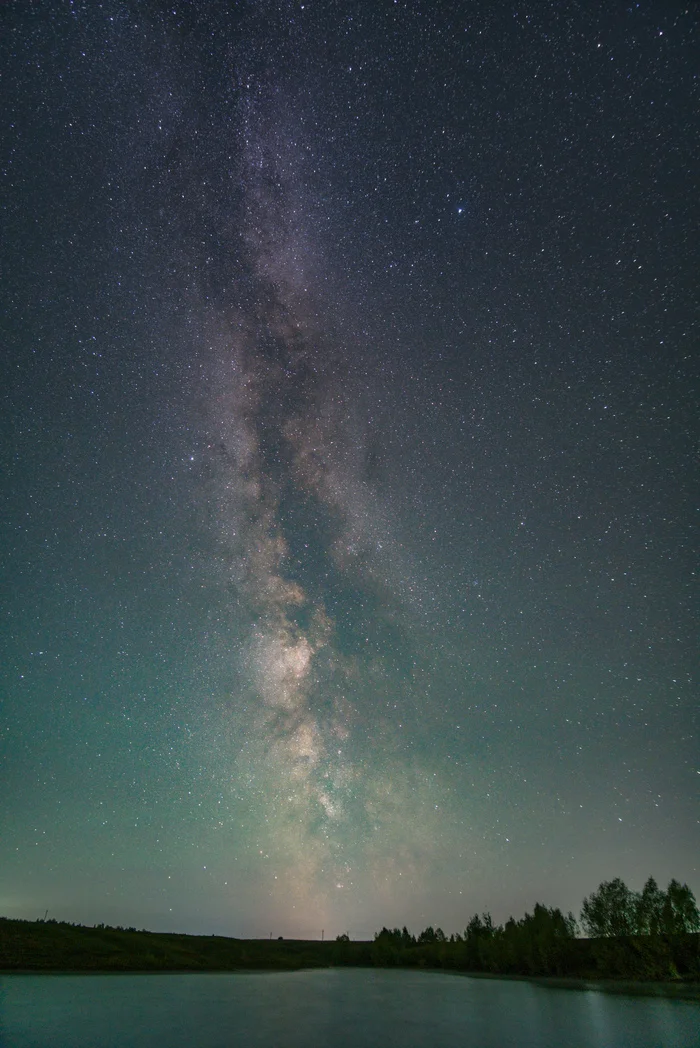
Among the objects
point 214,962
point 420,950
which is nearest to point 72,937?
point 214,962

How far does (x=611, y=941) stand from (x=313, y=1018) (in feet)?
168

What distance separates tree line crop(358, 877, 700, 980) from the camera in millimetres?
59469

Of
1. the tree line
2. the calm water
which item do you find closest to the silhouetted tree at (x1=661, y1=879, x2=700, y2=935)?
the tree line

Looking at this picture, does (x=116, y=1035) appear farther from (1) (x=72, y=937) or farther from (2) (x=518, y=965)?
(2) (x=518, y=965)

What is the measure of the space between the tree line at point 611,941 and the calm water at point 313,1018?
14905mm

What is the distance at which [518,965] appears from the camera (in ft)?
273

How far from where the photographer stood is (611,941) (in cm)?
6606

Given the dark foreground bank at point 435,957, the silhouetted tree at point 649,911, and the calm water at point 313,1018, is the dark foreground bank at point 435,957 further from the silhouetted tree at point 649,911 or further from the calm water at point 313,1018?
the calm water at point 313,1018

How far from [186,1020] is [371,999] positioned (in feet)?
77.9

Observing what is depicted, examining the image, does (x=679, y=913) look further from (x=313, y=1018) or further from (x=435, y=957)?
(x=435, y=957)

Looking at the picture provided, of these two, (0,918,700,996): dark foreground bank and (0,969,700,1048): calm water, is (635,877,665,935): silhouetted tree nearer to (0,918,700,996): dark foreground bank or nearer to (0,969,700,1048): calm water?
(0,918,700,996): dark foreground bank

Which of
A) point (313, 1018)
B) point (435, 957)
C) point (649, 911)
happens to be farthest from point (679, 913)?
point (435, 957)

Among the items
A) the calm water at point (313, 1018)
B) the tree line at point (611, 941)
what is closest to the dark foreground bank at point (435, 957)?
the tree line at point (611, 941)

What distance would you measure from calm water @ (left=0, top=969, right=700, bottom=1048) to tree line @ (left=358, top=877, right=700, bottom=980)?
48.9ft
